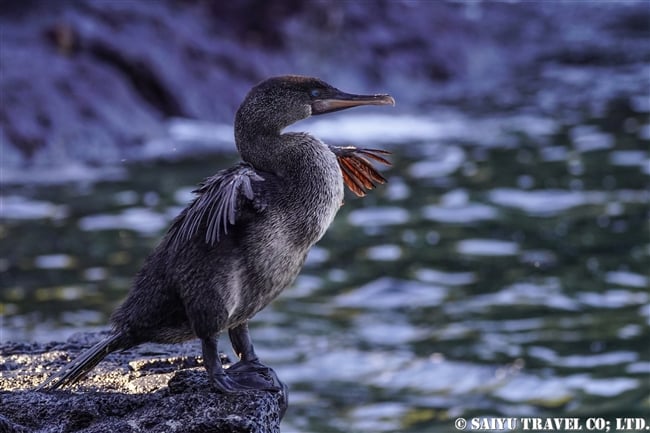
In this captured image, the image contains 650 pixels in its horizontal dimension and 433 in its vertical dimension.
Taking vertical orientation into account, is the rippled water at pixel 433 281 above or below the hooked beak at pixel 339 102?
above

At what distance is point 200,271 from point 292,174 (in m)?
0.47

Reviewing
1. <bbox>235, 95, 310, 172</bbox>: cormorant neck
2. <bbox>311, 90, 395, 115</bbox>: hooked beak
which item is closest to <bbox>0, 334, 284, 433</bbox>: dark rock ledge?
<bbox>235, 95, 310, 172</bbox>: cormorant neck

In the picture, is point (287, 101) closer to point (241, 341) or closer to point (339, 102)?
point (339, 102)

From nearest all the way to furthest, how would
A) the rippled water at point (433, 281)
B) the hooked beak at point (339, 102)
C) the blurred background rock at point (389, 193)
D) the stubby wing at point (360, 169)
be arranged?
the hooked beak at point (339, 102), the stubby wing at point (360, 169), the rippled water at point (433, 281), the blurred background rock at point (389, 193)

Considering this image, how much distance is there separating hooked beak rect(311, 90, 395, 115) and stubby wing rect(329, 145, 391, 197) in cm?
27

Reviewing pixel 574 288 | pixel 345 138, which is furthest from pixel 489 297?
pixel 345 138

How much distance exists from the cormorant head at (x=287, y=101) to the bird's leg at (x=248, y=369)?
751 mm

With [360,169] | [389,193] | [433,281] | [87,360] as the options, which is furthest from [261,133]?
[389,193]

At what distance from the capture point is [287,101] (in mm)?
4191

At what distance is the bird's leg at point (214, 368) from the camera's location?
13.0ft

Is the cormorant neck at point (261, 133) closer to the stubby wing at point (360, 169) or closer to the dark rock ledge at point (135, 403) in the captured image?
the stubby wing at point (360, 169)

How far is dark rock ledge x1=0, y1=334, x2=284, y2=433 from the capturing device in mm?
3783

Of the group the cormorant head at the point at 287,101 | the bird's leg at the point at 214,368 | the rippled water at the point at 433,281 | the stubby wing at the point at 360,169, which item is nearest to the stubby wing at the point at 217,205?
the cormorant head at the point at 287,101

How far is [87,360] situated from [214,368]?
0.46 meters
